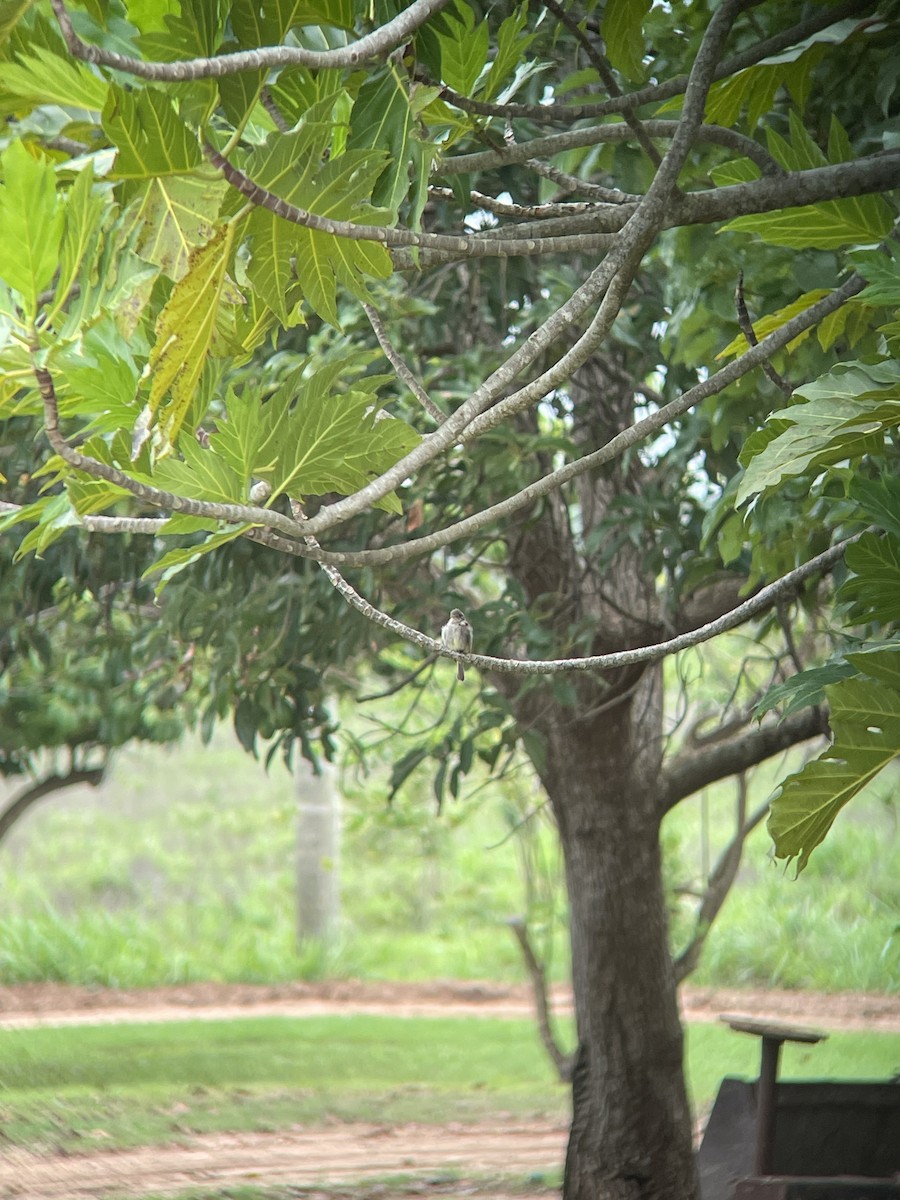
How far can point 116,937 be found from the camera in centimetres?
994

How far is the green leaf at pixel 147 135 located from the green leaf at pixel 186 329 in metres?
0.06

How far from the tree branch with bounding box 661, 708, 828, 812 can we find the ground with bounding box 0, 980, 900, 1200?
185 centimetres

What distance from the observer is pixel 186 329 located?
3.35ft

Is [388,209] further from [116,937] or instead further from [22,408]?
[116,937]

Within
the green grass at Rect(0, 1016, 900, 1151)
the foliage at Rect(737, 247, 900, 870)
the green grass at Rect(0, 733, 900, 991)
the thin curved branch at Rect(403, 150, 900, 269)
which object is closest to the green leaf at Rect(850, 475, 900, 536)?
the foliage at Rect(737, 247, 900, 870)

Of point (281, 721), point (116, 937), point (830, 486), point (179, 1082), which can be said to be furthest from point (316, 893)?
point (830, 486)

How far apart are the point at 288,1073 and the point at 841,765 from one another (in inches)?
244

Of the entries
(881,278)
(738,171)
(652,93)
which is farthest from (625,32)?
(881,278)

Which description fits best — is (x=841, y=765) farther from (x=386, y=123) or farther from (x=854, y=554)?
(x=386, y=123)

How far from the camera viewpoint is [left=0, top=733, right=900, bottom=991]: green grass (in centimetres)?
948

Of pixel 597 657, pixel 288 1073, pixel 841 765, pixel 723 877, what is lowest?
pixel 288 1073

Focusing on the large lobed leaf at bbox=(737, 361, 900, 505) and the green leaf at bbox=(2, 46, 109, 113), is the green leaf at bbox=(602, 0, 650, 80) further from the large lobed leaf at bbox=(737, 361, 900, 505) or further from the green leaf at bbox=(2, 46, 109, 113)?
the green leaf at bbox=(2, 46, 109, 113)

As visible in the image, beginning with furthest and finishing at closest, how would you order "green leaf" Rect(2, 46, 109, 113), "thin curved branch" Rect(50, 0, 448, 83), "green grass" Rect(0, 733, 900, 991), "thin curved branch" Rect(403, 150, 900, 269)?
"green grass" Rect(0, 733, 900, 991) → "thin curved branch" Rect(403, 150, 900, 269) → "green leaf" Rect(2, 46, 109, 113) → "thin curved branch" Rect(50, 0, 448, 83)

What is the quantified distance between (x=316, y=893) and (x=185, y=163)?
1006cm
